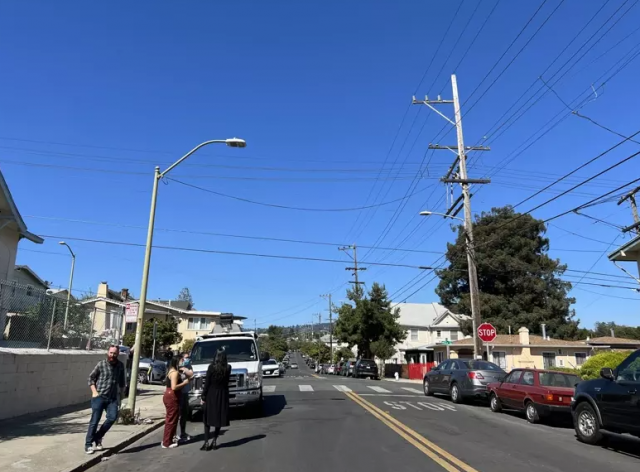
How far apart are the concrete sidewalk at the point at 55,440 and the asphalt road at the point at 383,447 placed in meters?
0.36

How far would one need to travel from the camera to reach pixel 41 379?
42.2 ft

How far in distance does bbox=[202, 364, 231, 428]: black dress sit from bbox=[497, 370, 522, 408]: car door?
9192 millimetres

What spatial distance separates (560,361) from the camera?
127 ft

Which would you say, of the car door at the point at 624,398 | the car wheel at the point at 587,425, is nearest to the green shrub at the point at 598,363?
the car wheel at the point at 587,425

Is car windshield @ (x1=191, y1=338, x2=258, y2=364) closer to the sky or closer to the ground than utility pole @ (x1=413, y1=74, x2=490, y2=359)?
closer to the ground

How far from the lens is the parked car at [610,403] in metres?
8.87

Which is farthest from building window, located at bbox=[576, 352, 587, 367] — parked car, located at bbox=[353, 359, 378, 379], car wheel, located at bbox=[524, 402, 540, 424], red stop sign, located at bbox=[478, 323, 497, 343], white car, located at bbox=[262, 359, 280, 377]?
car wheel, located at bbox=[524, 402, 540, 424]

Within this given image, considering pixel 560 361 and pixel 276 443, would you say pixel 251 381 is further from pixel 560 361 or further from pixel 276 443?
pixel 560 361

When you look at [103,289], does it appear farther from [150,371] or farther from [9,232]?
→ [9,232]

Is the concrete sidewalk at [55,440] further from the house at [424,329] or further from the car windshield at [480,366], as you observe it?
the house at [424,329]

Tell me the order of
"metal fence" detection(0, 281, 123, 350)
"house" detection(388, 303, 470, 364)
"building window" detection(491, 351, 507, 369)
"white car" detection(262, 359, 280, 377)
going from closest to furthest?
"metal fence" detection(0, 281, 123, 350), "white car" detection(262, 359, 280, 377), "building window" detection(491, 351, 507, 369), "house" detection(388, 303, 470, 364)

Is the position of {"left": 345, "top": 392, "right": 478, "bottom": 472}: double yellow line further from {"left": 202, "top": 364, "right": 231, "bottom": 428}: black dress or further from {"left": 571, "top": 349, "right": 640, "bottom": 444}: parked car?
{"left": 202, "top": 364, "right": 231, "bottom": 428}: black dress

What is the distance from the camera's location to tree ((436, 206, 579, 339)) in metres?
53.8

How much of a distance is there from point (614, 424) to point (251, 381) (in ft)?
26.4
